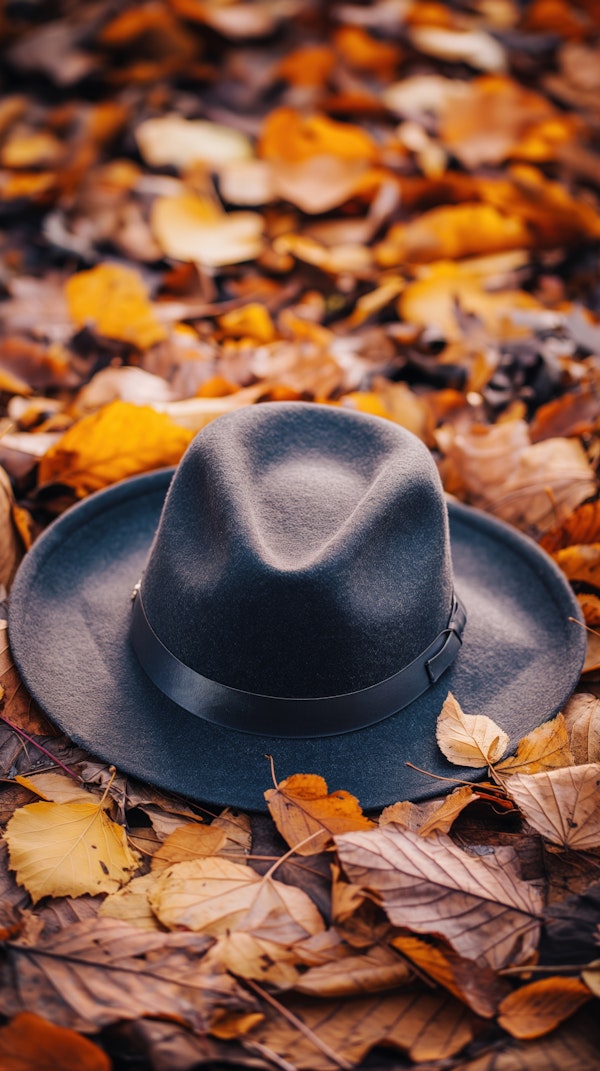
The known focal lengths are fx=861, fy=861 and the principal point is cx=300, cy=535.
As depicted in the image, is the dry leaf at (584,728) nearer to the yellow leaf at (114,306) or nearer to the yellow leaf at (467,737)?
the yellow leaf at (467,737)

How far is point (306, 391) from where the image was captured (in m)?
2.20

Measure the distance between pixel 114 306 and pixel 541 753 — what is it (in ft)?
5.68

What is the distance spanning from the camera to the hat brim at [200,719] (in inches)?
53.3

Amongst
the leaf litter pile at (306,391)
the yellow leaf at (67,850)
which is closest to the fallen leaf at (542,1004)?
the leaf litter pile at (306,391)

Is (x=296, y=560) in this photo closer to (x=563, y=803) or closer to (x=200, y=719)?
(x=200, y=719)

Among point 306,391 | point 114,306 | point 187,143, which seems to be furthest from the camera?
point 187,143

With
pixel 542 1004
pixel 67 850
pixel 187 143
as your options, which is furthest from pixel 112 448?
pixel 187 143

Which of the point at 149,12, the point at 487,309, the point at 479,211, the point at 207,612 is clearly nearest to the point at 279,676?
the point at 207,612

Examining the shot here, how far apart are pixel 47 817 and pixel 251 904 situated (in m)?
0.35

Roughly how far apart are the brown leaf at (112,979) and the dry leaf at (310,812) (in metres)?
0.20

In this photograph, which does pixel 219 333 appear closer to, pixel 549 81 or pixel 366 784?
pixel 366 784

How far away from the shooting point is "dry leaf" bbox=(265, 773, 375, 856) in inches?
51.0

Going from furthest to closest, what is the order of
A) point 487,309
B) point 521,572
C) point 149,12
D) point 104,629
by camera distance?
1. point 149,12
2. point 487,309
3. point 521,572
4. point 104,629

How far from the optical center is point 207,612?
1313mm
